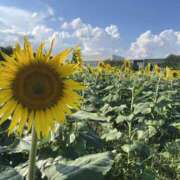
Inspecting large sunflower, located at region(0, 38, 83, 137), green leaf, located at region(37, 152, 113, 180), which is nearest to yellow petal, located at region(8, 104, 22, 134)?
large sunflower, located at region(0, 38, 83, 137)

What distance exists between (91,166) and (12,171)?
1.22 feet

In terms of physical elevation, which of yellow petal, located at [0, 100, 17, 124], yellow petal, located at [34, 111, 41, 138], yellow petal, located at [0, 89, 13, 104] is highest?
yellow petal, located at [0, 89, 13, 104]

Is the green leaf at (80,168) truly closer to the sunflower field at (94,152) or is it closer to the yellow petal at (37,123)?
the sunflower field at (94,152)

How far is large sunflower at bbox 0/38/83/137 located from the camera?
1.73m

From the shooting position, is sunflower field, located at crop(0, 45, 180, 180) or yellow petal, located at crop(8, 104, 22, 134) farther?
sunflower field, located at crop(0, 45, 180, 180)

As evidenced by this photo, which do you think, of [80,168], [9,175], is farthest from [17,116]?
[80,168]

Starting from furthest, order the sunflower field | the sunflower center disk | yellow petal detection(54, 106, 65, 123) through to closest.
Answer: the sunflower field, yellow petal detection(54, 106, 65, 123), the sunflower center disk

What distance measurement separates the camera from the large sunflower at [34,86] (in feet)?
5.68

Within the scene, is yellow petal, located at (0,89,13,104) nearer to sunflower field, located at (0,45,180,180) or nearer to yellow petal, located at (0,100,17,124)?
yellow petal, located at (0,100,17,124)

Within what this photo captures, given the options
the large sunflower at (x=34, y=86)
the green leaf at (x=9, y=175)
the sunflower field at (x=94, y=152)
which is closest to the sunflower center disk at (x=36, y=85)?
the large sunflower at (x=34, y=86)

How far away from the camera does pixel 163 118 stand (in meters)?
5.21

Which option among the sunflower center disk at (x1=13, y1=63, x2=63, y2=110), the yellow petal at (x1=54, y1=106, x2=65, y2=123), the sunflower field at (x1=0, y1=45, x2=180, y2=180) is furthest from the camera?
the sunflower field at (x1=0, y1=45, x2=180, y2=180)

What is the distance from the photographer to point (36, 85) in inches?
68.2

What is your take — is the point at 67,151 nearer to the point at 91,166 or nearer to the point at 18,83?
the point at 91,166
